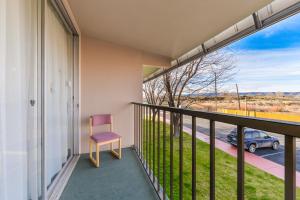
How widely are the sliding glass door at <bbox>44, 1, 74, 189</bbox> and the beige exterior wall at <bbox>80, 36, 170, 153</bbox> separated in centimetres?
51

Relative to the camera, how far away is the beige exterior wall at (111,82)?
2.99 m

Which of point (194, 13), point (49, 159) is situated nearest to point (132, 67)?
point (194, 13)

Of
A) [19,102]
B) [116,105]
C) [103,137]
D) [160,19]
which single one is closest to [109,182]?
[103,137]

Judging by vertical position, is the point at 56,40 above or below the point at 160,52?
below

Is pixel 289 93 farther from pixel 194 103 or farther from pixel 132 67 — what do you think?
pixel 194 103

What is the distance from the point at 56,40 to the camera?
1933mm

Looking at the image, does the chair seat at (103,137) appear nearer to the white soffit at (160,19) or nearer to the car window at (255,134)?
the white soffit at (160,19)

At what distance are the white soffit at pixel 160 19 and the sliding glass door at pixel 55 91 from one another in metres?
0.39

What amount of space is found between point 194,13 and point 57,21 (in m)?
1.54

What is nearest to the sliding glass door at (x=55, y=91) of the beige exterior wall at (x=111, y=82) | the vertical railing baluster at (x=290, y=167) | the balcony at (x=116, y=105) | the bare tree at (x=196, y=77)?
the balcony at (x=116, y=105)

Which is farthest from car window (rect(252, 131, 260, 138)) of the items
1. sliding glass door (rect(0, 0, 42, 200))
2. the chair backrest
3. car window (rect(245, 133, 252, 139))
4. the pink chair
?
the chair backrest

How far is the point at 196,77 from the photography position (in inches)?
212

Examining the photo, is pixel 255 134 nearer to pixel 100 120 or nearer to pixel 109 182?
pixel 109 182

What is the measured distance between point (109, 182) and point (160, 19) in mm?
1994
